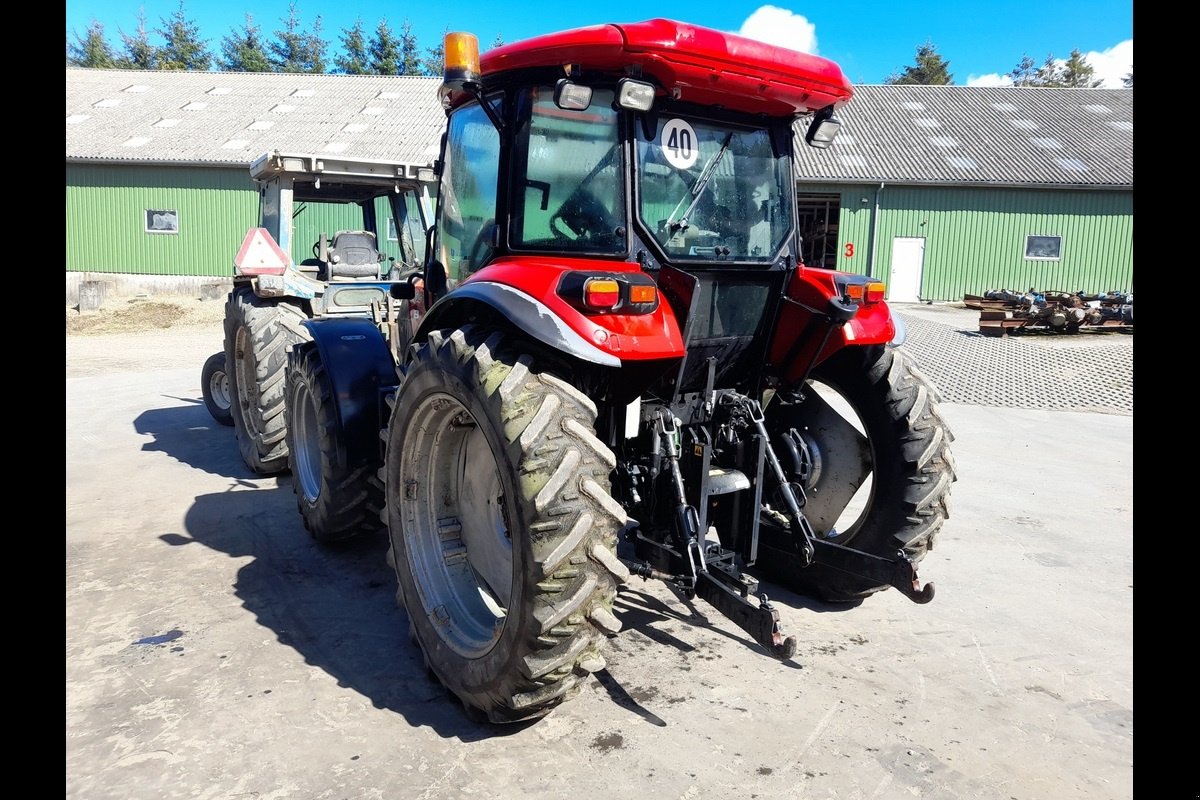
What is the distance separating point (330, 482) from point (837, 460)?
8.79 ft

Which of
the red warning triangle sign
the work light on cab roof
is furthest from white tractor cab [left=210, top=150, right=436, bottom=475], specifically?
the work light on cab roof

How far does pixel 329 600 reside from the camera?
13.4 ft

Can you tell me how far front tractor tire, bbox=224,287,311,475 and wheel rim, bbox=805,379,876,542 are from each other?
12.5ft

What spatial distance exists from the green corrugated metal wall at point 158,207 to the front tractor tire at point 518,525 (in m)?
21.5

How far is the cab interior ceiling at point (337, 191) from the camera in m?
7.18

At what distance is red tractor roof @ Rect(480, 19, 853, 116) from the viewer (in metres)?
2.82

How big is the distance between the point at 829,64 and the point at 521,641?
2502 millimetres

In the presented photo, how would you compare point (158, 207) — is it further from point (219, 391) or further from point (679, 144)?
point (679, 144)

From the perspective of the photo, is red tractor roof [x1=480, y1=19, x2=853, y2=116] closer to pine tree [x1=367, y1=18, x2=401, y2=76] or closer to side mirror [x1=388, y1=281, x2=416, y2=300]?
side mirror [x1=388, y1=281, x2=416, y2=300]

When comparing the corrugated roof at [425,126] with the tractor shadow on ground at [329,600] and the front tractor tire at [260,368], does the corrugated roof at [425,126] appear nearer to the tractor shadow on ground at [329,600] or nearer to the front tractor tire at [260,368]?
the front tractor tire at [260,368]

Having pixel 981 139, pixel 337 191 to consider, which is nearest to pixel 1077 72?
pixel 981 139

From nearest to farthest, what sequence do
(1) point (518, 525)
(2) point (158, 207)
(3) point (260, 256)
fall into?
(1) point (518, 525) → (3) point (260, 256) → (2) point (158, 207)

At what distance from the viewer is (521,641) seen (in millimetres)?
2729

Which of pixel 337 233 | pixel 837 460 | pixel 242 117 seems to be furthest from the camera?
pixel 242 117
